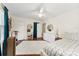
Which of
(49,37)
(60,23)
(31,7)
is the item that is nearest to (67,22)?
(60,23)

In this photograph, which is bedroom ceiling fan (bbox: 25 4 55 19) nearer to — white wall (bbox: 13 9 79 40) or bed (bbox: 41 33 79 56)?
white wall (bbox: 13 9 79 40)

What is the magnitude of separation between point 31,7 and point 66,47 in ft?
1.68

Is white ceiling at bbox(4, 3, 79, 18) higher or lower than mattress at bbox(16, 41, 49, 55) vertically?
higher

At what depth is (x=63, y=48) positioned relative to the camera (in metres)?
1.29

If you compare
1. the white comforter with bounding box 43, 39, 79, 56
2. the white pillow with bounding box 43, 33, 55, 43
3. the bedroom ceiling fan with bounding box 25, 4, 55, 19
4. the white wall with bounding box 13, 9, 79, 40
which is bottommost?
the white comforter with bounding box 43, 39, 79, 56

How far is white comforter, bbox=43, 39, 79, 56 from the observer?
4.16ft

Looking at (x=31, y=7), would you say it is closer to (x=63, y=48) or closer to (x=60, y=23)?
(x=60, y=23)

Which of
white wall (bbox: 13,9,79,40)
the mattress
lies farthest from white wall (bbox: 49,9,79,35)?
the mattress

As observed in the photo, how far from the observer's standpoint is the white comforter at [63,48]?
49.9 inches

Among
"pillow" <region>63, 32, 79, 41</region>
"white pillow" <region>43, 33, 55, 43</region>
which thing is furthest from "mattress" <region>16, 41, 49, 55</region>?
"pillow" <region>63, 32, 79, 41</region>

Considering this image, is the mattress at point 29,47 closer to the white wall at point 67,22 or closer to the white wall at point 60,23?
the white wall at point 60,23

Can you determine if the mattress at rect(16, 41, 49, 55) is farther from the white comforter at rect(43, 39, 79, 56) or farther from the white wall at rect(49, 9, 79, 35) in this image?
the white wall at rect(49, 9, 79, 35)

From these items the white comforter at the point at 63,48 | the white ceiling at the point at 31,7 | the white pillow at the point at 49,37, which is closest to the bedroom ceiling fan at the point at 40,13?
the white ceiling at the point at 31,7

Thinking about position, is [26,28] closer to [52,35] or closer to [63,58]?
[52,35]
